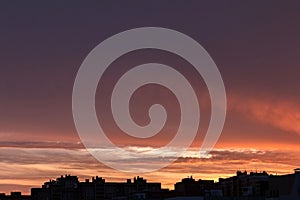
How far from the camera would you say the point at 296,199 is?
140 meters

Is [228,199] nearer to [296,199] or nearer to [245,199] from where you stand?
[245,199]

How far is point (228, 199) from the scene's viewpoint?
169 meters

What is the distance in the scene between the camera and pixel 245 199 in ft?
559

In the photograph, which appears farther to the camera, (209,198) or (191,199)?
(191,199)

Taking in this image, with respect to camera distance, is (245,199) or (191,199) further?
(191,199)

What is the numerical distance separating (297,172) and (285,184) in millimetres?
5518

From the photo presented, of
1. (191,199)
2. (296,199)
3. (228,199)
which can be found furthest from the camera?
(191,199)

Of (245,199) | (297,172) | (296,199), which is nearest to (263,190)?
(245,199)

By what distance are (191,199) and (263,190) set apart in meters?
15.6

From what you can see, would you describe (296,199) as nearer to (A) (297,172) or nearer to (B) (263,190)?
(A) (297,172)

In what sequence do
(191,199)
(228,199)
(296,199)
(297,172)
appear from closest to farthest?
(296,199), (297,172), (228,199), (191,199)

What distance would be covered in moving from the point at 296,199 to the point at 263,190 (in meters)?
44.1

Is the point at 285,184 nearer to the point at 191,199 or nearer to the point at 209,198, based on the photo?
the point at 209,198

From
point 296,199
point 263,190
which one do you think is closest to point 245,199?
point 263,190
